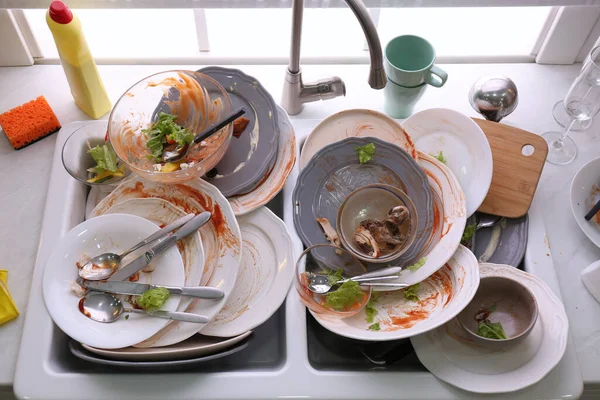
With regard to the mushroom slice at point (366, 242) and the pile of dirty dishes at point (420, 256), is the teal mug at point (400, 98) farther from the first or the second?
the mushroom slice at point (366, 242)

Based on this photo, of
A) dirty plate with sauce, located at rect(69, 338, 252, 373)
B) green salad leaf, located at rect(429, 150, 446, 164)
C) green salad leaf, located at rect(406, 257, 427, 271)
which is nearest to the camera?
dirty plate with sauce, located at rect(69, 338, 252, 373)

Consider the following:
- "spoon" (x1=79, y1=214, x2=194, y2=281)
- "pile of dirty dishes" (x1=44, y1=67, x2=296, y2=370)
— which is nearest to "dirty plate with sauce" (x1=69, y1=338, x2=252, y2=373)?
"pile of dirty dishes" (x1=44, y1=67, x2=296, y2=370)

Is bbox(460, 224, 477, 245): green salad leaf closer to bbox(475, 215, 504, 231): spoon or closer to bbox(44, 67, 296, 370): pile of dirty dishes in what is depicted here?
bbox(475, 215, 504, 231): spoon

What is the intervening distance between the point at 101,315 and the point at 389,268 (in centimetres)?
46

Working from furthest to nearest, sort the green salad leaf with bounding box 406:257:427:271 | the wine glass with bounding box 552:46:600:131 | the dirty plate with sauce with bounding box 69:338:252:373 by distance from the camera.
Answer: the wine glass with bounding box 552:46:600:131, the green salad leaf with bounding box 406:257:427:271, the dirty plate with sauce with bounding box 69:338:252:373

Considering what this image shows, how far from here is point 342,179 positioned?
3.34 feet

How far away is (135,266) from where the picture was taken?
91cm

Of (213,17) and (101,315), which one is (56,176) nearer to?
(101,315)

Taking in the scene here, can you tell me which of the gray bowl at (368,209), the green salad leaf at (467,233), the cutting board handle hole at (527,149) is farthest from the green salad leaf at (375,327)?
the cutting board handle hole at (527,149)

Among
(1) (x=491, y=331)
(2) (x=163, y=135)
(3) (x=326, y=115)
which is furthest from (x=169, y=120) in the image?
(1) (x=491, y=331)

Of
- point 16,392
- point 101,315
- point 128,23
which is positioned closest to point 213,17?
point 128,23

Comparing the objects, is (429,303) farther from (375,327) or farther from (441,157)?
(441,157)

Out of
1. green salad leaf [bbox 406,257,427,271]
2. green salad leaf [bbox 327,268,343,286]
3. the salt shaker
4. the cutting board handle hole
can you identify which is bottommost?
green salad leaf [bbox 327,268,343,286]

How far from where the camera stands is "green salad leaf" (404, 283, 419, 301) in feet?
3.10
